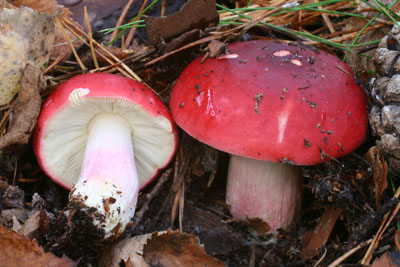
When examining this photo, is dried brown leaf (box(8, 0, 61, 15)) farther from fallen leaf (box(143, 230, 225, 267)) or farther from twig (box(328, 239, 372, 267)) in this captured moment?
twig (box(328, 239, 372, 267))

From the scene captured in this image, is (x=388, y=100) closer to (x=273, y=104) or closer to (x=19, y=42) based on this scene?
(x=273, y=104)

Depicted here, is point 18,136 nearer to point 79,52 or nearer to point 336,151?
point 79,52

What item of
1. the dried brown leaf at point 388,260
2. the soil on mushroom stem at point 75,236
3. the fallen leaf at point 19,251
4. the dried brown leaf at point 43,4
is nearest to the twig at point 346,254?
the dried brown leaf at point 388,260

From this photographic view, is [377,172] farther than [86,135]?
No

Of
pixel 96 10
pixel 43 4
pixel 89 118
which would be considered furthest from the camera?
pixel 96 10

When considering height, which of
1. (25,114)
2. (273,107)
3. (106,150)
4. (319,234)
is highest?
(273,107)

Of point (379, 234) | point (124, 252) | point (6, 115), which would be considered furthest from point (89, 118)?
point (379, 234)
